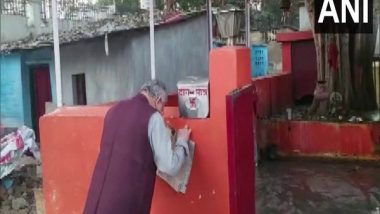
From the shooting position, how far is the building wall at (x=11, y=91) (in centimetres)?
1227

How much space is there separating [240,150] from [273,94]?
26.4 feet

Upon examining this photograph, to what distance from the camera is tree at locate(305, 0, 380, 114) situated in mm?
10594

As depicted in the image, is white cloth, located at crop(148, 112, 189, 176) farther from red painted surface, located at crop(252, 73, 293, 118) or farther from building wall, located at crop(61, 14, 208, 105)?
building wall, located at crop(61, 14, 208, 105)

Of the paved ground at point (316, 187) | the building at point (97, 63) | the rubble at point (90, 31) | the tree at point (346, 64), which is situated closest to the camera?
the paved ground at point (316, 187)

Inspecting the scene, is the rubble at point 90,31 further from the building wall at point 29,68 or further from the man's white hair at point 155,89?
the man's white hair at point 155,89

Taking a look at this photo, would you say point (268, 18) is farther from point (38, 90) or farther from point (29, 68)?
point (29, 68)

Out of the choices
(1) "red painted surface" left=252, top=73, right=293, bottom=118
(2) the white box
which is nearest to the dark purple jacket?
(2) the white box

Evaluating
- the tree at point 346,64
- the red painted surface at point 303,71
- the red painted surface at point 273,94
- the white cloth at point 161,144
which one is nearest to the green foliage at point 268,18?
the red painted surface at point 303,71

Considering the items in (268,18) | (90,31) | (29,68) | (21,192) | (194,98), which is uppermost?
(268,18)

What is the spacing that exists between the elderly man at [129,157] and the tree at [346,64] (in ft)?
25.1

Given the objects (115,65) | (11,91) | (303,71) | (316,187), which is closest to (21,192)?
(115,65)

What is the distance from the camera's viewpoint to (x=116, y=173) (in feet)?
11.1

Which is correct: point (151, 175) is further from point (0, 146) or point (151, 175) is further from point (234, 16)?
point (234, 16)

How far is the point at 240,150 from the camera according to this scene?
150 inches
